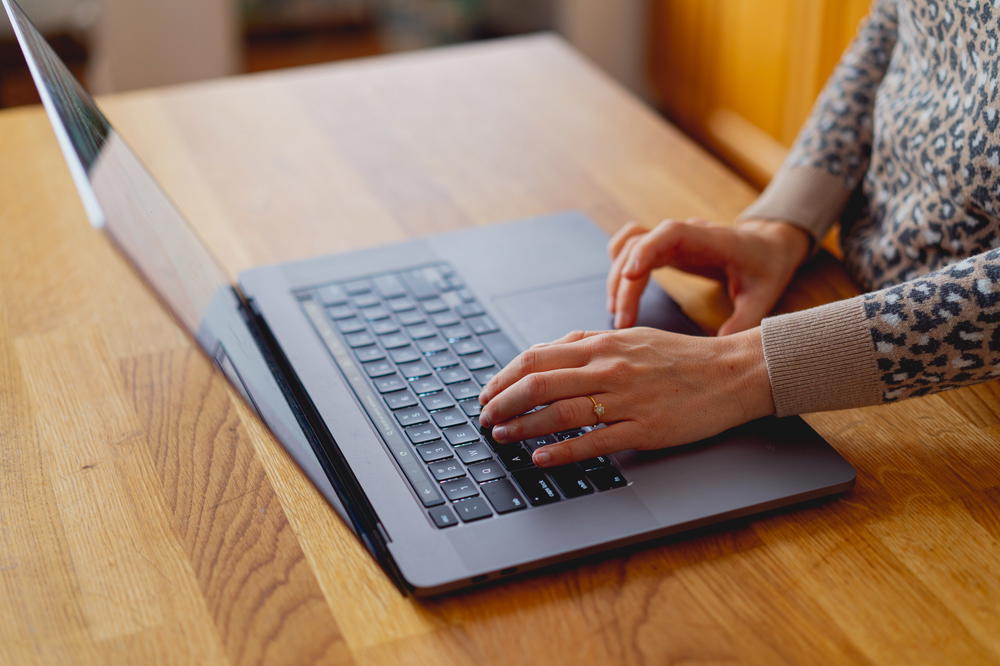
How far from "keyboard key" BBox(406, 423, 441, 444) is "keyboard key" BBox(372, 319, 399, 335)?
0.48 ft

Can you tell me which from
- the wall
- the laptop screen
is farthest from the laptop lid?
the wall

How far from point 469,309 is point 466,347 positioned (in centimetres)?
7

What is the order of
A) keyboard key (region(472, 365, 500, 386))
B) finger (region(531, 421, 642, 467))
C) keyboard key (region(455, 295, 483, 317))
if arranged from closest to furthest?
finger (region(531, 421, 642, 467)) < keyboard key (region(472, 365, 500, 386)) < keyboard key (region(455, 295, 483, 317))

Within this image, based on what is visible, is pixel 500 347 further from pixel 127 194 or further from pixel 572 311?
pixel 127 194

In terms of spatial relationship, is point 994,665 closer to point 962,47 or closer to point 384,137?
point 962,47

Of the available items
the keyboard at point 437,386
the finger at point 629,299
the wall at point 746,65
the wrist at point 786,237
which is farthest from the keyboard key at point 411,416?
the wall at point 746,65

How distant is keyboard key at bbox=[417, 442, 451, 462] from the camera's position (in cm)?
73

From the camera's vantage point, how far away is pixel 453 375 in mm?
827

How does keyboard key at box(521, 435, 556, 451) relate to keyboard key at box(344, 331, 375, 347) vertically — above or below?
above

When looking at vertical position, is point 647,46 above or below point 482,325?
below

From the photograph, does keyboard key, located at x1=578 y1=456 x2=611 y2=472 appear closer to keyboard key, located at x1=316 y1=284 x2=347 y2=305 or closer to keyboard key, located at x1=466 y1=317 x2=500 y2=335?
keyboard key, located at x1=466 y1=317 x2=500 y2=335

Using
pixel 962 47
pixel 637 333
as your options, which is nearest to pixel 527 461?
pixel 637 333

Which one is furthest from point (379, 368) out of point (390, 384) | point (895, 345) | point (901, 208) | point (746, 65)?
point (746, 65)

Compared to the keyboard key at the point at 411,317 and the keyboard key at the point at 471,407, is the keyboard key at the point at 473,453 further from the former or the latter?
the keyboard key at the point at 411,317
